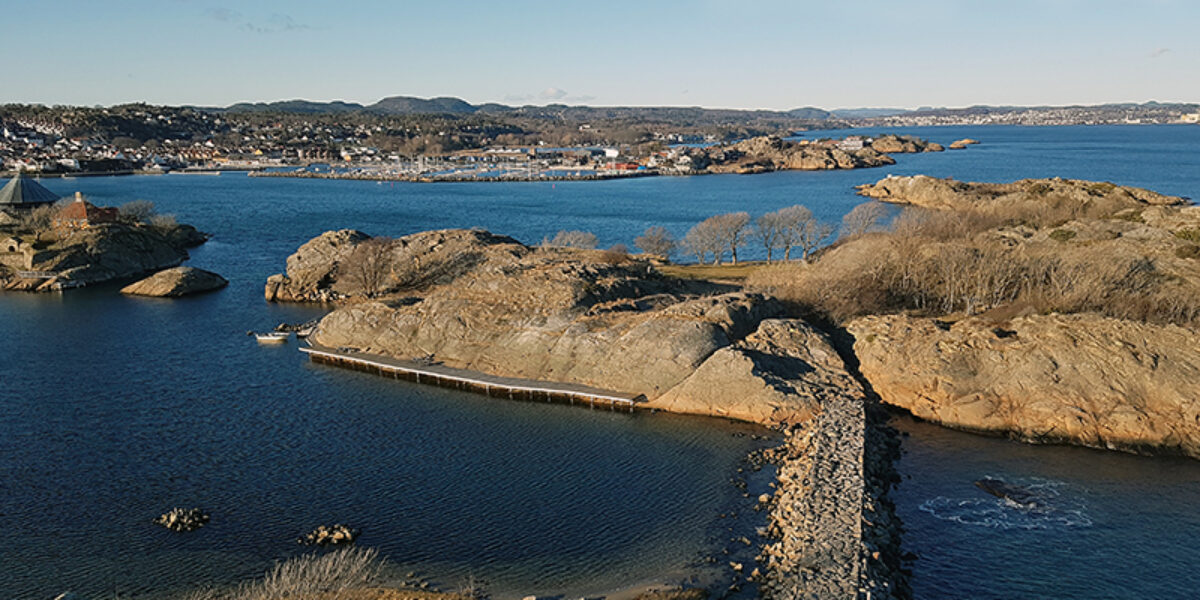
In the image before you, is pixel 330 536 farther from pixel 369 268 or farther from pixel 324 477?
pixel 369 268

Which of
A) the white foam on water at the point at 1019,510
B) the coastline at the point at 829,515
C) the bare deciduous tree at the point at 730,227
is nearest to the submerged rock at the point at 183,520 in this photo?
the coastline at the point at 829,515

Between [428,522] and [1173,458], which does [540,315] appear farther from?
[1173,458]

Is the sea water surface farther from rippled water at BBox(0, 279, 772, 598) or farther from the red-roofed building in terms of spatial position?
the red-roofed building

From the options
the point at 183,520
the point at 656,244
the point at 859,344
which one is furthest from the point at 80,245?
the point at 859,344

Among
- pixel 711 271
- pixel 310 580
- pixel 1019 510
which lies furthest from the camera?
pixel 711 271

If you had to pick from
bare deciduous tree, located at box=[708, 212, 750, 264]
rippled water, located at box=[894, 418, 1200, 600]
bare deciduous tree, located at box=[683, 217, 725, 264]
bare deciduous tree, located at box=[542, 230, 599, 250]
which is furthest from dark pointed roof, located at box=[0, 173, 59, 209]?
rippled water, located at box=[894, 418, 1200, 600]

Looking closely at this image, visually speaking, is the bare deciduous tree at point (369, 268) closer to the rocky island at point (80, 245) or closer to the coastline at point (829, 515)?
the rocky island at point (80, 245)
